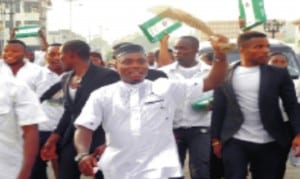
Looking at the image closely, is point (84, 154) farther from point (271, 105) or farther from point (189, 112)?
point (189, 112)

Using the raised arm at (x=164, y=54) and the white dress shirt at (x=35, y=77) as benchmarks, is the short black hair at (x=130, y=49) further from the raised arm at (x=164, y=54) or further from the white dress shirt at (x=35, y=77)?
the raised arm at (x=164, y=54)

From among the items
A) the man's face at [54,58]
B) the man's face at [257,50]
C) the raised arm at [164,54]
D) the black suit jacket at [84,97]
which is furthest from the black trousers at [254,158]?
the man's face at [54,58]

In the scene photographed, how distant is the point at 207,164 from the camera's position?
7336 mm

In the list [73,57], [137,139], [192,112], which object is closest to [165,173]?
[137,139]

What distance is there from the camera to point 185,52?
25.0 ft

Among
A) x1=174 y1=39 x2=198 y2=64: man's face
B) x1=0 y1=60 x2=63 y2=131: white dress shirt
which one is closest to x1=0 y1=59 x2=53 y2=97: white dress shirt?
x1=0 y1=60 x2=63 y2=131: white dress shirt

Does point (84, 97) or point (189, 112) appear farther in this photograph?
point (189, 112)

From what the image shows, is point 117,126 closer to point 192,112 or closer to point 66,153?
point 66,153

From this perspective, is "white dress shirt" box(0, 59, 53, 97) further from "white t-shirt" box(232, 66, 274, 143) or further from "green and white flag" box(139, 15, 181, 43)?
"white t-shirt" box(232, 66, 274, 143)

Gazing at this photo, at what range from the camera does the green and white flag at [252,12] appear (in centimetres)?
696

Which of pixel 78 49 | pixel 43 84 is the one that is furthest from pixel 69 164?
pixel 43 84

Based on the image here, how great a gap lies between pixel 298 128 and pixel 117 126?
182 centimetres

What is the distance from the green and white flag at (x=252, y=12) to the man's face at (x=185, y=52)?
698 mm

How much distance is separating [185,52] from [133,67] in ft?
8.67
